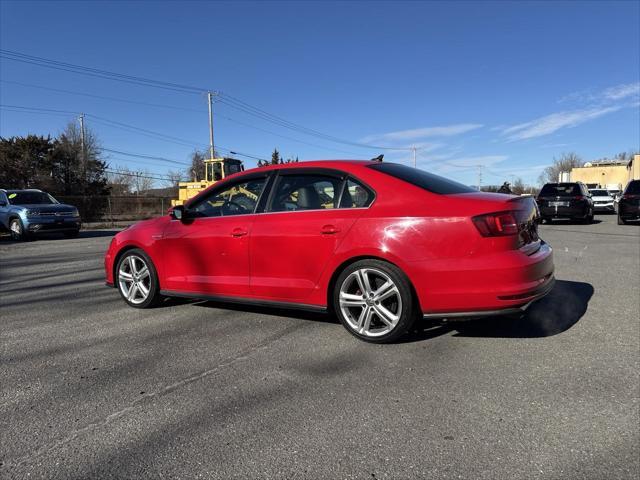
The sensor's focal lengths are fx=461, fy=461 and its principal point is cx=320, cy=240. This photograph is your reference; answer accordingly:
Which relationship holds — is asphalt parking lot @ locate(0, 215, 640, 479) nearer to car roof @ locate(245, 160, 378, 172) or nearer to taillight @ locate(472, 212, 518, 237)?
taillight @ locate(472, 212, 518, 237)

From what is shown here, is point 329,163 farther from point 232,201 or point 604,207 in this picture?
point 604,207

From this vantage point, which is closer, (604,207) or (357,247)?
(357,247)

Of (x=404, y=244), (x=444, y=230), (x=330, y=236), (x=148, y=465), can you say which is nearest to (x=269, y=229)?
(x=330, y=236)

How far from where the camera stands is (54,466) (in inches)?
90.6

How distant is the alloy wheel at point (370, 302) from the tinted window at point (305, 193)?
2.40 ft

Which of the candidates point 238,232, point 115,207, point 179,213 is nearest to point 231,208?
point 238,232

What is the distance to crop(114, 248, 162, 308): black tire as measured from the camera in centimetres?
524

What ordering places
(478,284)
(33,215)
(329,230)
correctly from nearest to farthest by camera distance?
(478,284) → (329,230) → (33,215)

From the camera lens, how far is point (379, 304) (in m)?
3.93

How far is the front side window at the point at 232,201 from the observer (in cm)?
470

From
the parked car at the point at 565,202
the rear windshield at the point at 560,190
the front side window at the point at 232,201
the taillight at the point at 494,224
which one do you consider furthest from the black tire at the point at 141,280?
the rear windshield at the point at 560,190

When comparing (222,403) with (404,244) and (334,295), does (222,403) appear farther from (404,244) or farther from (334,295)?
(404,244)

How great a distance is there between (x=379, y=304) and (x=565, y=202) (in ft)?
52.3

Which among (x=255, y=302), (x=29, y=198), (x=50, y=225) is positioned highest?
(x=29, y=198)
